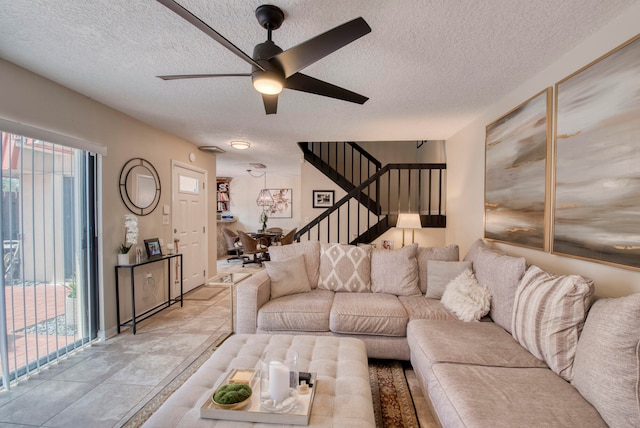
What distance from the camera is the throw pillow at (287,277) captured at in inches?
102

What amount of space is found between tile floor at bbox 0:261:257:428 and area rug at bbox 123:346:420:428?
67 millimetres

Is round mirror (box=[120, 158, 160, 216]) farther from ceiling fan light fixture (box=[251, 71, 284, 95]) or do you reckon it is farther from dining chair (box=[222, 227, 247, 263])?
dining chair (box=[222, 227, 247, 263])

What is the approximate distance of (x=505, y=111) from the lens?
2586 millimetres

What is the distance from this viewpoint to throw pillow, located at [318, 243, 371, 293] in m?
2.77

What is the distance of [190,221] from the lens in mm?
4371

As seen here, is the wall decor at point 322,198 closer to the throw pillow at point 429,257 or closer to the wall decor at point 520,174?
the throw pillow at point 429,257

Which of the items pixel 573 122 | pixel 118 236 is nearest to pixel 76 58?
pixel 118 236

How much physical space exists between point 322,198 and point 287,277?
3.14 meters

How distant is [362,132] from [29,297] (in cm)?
374

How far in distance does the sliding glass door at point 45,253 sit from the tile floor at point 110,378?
212mm

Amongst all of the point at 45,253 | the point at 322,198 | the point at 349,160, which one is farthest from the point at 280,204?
the point at 45,253

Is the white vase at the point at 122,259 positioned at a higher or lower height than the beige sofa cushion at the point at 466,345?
higher

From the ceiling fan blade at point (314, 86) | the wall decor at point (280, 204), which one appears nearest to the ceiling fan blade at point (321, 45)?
the ceiling fan blade at point (314, 86)

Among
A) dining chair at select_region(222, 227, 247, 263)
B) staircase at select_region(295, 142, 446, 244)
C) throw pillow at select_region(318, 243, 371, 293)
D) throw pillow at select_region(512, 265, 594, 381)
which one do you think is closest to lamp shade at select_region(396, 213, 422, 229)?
staircase at select_region(295, 142, 446, 244)
